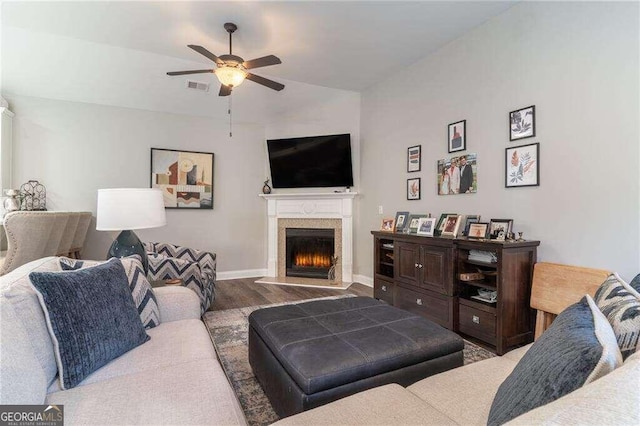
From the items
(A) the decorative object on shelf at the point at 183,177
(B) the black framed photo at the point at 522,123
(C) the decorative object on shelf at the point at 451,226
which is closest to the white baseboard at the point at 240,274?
(A) the decorative object on shelf at the point at 183,177

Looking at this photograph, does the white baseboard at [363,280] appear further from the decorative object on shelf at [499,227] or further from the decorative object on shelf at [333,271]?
the decorative object on shelf at [499,227]

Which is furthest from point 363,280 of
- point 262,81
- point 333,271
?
point 262,81

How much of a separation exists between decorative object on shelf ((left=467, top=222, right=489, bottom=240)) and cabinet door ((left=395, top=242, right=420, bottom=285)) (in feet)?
1.64

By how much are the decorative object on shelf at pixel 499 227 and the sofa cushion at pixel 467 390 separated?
4.94 ft

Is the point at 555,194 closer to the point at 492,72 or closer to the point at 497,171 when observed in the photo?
the point at 497,171

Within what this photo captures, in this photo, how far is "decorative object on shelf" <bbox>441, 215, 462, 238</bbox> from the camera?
2984 mm

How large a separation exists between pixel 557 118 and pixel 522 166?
42 cm

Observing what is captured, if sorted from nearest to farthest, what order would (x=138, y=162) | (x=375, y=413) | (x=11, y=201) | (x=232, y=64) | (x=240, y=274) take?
(x=375, y=413) < (x=232, y=64) < (x=11, y=201) < (x=138, y=162) < (x=240, y=274)

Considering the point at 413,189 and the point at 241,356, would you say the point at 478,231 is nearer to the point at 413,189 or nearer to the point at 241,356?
the point at 413,189

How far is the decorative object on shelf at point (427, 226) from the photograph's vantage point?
3210mm

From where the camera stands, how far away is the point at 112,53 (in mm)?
3494

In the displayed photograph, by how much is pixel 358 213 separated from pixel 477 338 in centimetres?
257

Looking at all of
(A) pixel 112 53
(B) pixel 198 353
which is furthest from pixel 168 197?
(B) pixel 198 353

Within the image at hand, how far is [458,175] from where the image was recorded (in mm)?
3207
